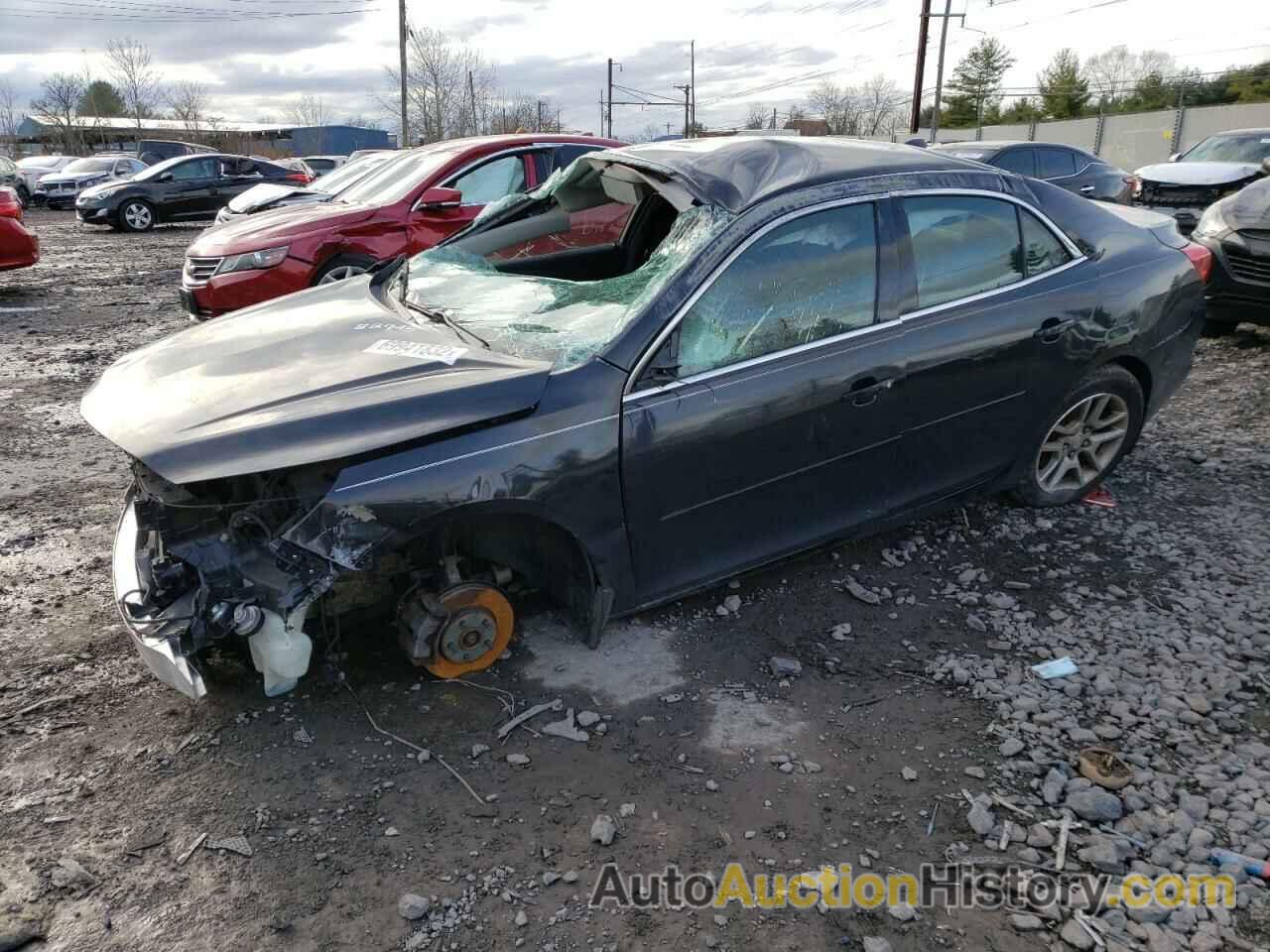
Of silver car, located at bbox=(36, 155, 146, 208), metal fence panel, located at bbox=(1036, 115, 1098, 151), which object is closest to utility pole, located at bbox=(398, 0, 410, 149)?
silver car, located at bbox=(36, 155, 146, 208)

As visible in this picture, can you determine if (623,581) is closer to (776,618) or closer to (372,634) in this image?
(776,618)

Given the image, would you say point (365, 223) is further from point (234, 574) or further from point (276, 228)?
point (234, 574)

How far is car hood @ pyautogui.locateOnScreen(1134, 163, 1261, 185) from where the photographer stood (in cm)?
1295

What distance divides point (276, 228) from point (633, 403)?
5345 millimetres

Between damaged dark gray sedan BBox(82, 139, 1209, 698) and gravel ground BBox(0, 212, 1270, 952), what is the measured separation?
29cm

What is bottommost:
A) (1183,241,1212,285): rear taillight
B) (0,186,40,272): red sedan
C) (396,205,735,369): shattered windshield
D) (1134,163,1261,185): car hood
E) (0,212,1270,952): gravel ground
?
(0,212,1270,952): gravel ground

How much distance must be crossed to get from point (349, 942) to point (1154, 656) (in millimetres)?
2812

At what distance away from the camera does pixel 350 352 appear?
304cm

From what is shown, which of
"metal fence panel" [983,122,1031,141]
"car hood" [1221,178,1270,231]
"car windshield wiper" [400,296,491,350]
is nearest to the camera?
"car windshield wiper" [400,296,491,350]

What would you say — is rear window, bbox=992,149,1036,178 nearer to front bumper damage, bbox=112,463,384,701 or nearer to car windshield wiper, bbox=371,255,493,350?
car windshield wiper, bbox=371,255,493,350

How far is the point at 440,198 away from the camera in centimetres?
700

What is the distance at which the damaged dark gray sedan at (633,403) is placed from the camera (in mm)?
2650

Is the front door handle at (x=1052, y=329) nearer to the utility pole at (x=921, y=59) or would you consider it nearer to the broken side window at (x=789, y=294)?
the broken side window at (x=789, y=294)

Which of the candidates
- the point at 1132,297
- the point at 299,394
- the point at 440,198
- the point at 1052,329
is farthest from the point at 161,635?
the point at 440,198
